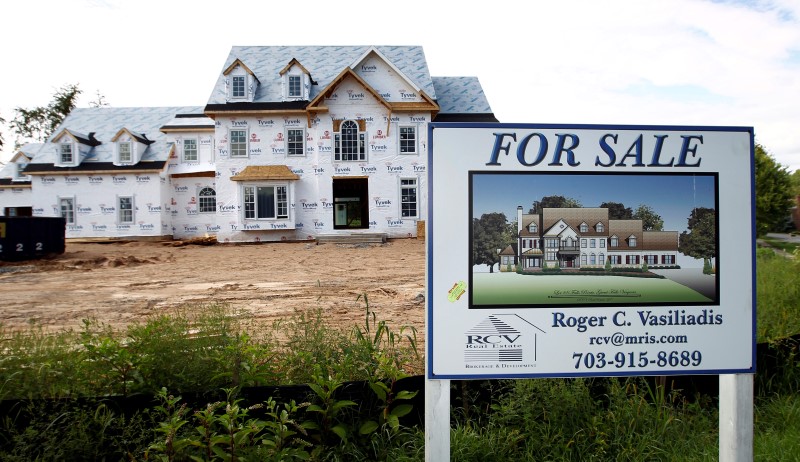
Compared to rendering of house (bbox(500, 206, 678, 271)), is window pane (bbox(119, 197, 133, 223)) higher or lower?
higher

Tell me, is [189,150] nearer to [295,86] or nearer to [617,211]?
[295,86]

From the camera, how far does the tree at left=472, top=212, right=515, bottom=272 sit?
2.81 m

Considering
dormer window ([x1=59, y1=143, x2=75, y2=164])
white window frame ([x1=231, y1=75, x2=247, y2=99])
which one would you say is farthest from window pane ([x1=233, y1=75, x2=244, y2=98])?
dormer window ([x1=59, y1=143, x2=75, y2=164])

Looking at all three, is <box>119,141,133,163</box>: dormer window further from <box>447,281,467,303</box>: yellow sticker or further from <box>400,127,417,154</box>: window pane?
<box>447,281,467,303</box>: yellow sticker

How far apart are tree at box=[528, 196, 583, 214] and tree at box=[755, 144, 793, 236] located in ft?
121

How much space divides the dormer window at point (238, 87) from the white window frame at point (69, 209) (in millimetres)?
11306

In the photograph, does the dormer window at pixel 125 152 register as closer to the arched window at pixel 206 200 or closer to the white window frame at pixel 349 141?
the arched window at pixel 206 200

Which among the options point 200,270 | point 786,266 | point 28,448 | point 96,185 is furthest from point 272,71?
point 28,448

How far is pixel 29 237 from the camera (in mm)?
18219

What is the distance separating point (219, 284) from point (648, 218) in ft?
36.3

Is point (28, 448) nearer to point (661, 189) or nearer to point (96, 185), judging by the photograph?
point (661, 189)

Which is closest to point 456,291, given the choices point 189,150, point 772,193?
point 189,150

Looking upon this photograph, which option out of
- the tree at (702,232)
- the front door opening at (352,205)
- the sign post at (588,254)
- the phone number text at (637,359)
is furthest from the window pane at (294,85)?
the phone number text at (637,359)

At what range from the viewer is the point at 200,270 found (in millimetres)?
15250
